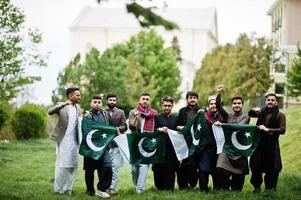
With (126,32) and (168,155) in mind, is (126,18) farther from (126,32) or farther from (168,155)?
(168,155)

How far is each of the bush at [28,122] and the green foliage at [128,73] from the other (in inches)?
633

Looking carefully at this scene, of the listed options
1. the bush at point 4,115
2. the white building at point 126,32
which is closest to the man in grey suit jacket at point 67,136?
the bush at point 4,115

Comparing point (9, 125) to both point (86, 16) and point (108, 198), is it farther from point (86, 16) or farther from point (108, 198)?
point (86, 16)

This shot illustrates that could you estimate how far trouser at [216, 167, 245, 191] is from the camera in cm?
1318

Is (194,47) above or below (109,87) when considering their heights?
above

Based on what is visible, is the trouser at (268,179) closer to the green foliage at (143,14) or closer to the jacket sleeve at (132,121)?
the jacket sleeve at (132,121)

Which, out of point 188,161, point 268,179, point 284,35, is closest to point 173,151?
point 188,161

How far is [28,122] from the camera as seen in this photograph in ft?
111

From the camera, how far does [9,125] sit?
33.1 m

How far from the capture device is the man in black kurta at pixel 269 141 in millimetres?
12938

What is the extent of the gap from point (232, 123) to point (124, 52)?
57940mm

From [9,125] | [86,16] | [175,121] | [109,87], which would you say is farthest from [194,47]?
[175,121]

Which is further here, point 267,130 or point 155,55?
point 155,55

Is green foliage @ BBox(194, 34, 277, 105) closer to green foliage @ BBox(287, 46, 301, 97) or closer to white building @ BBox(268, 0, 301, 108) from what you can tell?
white building @ BBox(268, 0, 301, 108)
